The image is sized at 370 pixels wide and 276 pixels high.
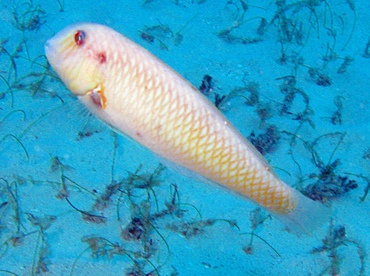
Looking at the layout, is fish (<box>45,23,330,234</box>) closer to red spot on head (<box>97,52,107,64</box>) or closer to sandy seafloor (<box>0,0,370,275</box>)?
red spot on head (<box>97,52,107,64</box>)

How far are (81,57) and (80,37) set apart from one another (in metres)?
0.13

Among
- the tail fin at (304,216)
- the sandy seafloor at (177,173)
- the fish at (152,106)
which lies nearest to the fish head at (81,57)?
the fish at (152,106)

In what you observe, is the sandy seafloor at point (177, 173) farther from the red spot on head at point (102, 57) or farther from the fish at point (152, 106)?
the red spot on head at point (102, 57)

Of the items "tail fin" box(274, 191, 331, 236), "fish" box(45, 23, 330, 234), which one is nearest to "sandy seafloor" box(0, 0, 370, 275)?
"fish" box(45, 23, 330, 234)

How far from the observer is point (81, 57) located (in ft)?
8.13

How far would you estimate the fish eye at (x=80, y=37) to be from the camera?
97.3 inches

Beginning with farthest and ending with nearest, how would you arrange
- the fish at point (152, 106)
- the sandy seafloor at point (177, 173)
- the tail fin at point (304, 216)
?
the sandy seafloor at point (177, 173) → the tail fin at point (304, 216) → the fish at point (152, 106)

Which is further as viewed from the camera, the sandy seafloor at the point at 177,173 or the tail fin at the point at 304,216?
the sandy seafloor at the point at 177,173

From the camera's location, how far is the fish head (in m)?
2.44

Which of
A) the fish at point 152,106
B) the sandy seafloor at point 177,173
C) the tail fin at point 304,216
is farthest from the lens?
the sandy seafloor at point 177,173

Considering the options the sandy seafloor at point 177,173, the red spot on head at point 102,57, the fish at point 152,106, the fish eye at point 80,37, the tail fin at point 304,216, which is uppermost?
the fish eye at point 80,37

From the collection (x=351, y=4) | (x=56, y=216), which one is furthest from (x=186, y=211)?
(x=351, y=4)

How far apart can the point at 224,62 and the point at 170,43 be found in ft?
3.62

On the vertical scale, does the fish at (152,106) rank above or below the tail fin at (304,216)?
above
